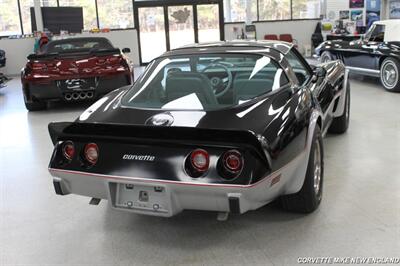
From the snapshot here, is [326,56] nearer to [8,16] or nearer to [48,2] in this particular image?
[48,2]

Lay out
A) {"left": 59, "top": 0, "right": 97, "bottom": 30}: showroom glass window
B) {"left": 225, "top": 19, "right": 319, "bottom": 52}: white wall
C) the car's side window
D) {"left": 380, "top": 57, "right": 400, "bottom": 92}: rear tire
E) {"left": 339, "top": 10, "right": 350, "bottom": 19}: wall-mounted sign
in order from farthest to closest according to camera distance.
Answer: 1. {"left": 225, "top": 19, "right": 319, "bottom": 52}: white wall
2. {"left": 59, "top": 0, "right": 97, "bottom": 30}: showroom glass window
3. {"left": 339, "top": 10, "right": 350, "bottom": 19}: wall-mounted sign
4. {"left": 380, "top": 57, "right": 400, "bottom": 92}: rear tire
5. the car's side window

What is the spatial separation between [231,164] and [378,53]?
6.49 metres

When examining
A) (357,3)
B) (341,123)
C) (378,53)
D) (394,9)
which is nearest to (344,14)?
(357,3)

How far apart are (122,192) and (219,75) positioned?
48.0 inches

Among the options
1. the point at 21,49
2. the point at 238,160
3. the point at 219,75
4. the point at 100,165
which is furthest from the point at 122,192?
the point at 21,49

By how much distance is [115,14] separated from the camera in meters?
15.2

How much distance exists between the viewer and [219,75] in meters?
3.28

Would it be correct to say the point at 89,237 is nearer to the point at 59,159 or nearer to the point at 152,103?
the point at 59,159

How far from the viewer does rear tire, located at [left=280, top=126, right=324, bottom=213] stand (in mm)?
2848

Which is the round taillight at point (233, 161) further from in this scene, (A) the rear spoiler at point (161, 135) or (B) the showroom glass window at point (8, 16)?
(B) the showroom glass window at point (8, 16)

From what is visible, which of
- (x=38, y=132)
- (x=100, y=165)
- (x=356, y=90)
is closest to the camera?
(x=100, y=165)

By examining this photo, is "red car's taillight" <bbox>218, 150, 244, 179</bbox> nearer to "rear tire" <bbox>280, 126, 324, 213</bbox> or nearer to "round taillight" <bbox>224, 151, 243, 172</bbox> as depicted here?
"round taillight" <bbox>224, 151, 243, 172</bbox>

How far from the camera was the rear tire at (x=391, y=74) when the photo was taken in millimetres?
7445

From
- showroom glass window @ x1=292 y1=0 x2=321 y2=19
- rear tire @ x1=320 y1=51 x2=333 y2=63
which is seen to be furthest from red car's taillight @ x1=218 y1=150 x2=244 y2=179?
showroom glass window @ x1=292 y1=0 x2=321 y2=19
